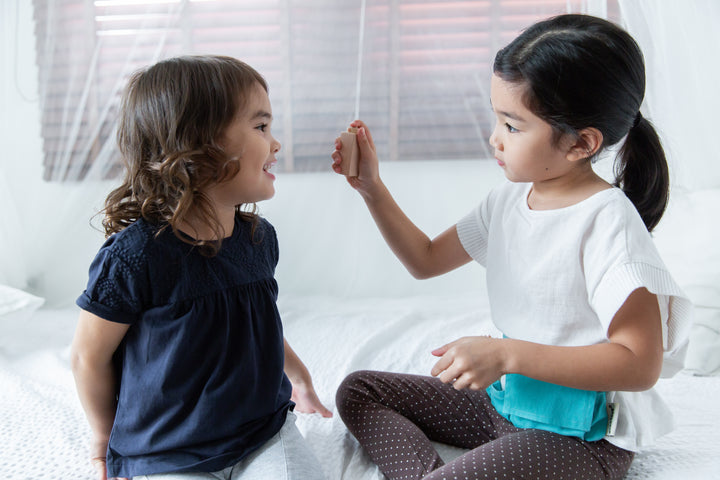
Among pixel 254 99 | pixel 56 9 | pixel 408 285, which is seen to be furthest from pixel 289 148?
pixel 254 99

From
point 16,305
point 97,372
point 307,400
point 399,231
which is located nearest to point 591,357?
point 399,231

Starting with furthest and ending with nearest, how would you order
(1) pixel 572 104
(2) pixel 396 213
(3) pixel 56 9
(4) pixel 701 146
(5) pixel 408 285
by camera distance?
(5) pixel 408 285 < (3) pixel 56 9 < (4) pixel 701 146 < (2) pixel 396 213 < (1) pixel 572 104

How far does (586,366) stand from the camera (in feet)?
2.70

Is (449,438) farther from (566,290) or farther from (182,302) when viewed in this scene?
(182,302)

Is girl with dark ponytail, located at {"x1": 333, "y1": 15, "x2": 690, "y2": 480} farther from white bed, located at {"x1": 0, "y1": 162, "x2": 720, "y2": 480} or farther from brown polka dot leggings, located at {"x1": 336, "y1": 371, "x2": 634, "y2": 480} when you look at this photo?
white bed, located at {"x1": 0, "y1": 162, "x2": 720, "y2": 480}

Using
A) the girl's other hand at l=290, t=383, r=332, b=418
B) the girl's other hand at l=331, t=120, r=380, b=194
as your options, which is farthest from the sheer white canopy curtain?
the girl's other hand at l=290, t=383, r=332, b=418

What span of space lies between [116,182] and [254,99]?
3.12ft

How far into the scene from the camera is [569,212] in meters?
0.90

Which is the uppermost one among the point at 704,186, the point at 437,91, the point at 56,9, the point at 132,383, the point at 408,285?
the point at 56,9

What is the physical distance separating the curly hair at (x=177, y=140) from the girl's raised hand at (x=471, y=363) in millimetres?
351

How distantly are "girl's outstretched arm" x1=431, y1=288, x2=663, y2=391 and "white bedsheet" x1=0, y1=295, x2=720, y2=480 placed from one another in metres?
0.24

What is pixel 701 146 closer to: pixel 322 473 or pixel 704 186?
pixel 704 186

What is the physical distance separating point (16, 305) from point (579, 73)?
4.53 ft

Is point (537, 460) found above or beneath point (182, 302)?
beneath
